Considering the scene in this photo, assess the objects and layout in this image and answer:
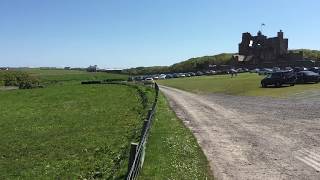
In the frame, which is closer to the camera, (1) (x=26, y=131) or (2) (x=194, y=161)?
(2) (x=194, y=161)

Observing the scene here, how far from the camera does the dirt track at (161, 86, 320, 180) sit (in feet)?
49.3

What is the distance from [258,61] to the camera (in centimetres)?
16662

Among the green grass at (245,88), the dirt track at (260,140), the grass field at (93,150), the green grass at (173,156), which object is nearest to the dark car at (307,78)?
the green grass at (245,88)

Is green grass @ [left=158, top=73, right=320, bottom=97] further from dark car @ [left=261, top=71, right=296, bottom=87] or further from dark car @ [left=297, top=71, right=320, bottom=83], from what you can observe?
dark car @ [left=297, top=71, right=320, bottom=83]

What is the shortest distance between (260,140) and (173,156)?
5253 mm

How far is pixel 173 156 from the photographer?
55.8ft

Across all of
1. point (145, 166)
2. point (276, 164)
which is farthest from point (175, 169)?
point (276, 164)

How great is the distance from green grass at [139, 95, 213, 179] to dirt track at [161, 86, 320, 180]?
0.42 metres

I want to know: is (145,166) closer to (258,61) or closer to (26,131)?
(26,131)

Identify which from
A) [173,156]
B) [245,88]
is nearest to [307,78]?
[245,88]

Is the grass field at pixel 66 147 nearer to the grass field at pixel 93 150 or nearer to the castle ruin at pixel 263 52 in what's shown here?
the grass field at pixel 93 150

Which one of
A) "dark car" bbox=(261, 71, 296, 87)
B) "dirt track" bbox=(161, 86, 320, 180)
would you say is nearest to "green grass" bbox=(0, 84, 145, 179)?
"dirt track" bbox=(161, 86, 320, 180)

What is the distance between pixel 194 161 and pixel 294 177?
3.33m

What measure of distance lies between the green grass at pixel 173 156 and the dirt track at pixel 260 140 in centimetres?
42
